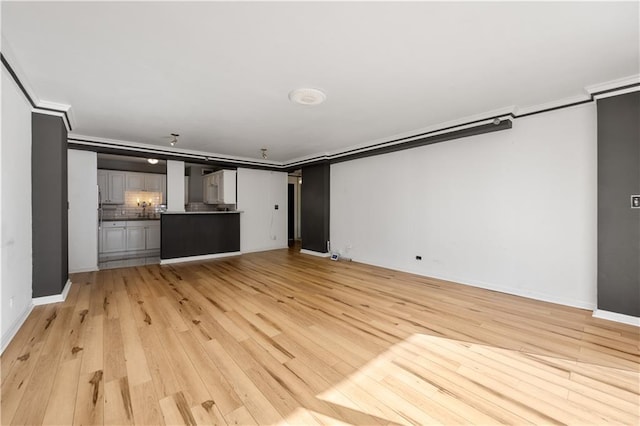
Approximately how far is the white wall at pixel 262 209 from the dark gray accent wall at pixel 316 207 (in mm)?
968

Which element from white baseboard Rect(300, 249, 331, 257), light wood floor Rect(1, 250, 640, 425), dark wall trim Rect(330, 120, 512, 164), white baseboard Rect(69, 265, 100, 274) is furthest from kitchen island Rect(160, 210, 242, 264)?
dark wall trim Rect(330, 120, 512, 164)

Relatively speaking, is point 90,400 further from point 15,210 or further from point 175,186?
point 175,186

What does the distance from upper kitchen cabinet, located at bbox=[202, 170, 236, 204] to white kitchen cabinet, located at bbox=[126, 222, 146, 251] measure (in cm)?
191

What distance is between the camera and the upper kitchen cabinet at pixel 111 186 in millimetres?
6754

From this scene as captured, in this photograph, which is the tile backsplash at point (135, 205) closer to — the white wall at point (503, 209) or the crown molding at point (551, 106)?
the white wall at point (503, 209)

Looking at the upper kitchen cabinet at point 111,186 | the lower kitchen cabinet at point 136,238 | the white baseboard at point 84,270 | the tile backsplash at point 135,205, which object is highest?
the upper kitchen cabinet at point 111,186

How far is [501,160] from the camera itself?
3.70 meters

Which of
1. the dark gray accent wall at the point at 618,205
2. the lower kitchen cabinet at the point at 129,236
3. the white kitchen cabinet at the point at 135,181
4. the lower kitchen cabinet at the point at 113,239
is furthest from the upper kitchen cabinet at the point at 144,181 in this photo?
the dark gray accent wall at the point at 618,205

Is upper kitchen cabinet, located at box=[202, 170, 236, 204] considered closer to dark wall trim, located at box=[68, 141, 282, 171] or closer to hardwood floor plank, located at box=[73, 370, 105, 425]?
dark wall trim, located at box=[68, 141, 282, 171]

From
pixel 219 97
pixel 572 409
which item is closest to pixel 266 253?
pixel 219 97

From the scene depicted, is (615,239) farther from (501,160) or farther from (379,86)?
A: (379,86)

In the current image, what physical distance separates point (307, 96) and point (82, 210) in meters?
4.81

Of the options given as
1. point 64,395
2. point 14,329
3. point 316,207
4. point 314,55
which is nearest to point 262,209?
point 316,207

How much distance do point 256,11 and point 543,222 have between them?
3964 millimetres
